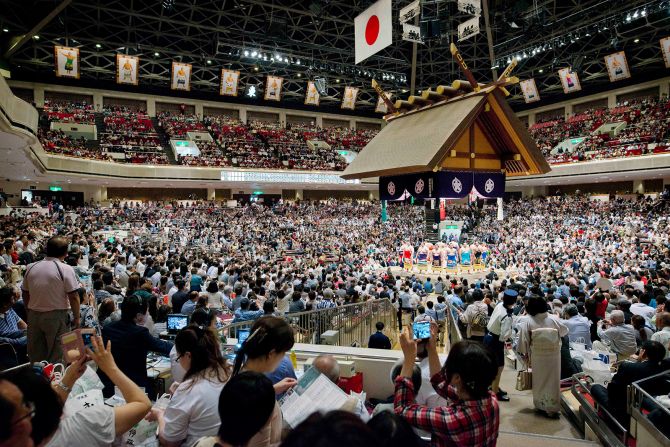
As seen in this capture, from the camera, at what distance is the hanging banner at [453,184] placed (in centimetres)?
675

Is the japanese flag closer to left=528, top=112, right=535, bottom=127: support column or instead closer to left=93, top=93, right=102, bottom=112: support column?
Result: left=93, top=93, right=102, bottom=112: support column

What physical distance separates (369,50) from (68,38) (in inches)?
827

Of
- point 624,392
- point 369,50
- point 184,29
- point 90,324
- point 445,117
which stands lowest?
point 624,392

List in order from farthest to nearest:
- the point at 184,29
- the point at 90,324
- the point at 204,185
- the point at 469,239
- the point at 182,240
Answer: the point at 204,185 < the point at 184,29 < the point at 469,239 < the point at 182,240 < the point at 90,324

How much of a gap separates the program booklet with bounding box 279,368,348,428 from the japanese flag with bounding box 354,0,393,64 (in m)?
7.07

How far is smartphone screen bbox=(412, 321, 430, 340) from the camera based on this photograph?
236 cm

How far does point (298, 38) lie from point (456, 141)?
76.0 feet

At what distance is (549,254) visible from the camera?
16.3 meters

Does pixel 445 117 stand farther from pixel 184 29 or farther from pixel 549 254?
pixel 184 29

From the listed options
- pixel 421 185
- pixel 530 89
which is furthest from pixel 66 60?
pixel 530 89

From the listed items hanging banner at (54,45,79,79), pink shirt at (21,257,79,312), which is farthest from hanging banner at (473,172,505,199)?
hanging banner at (54,45,79,79)

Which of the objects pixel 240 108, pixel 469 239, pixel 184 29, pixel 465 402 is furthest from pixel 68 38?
pixel 465 402

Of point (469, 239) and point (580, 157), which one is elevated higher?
point (580, 157)

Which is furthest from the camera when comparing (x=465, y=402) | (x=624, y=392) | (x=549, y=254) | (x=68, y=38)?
(x=68, y=38)
